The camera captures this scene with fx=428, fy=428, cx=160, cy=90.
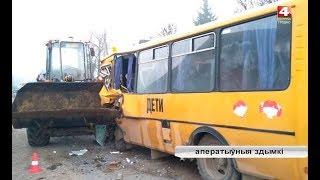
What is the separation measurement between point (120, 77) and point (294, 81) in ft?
19.3

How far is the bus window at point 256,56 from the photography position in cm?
541

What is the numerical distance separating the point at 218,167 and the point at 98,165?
295cm

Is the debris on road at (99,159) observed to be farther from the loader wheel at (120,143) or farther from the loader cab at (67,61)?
the loader cab at (67,61)

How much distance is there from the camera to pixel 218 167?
6.85 m

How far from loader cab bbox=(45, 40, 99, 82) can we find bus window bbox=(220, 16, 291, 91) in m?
8.41

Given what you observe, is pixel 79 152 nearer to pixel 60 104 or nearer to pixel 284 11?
pixel 60 104

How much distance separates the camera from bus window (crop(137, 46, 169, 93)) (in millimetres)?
8273

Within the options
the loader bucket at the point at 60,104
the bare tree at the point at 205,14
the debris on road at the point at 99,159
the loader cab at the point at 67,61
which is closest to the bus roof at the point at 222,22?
the loader bucket at the point at 60,104

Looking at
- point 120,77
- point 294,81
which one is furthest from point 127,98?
point 294,81

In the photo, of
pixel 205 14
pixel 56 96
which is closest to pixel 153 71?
pixel 56 96

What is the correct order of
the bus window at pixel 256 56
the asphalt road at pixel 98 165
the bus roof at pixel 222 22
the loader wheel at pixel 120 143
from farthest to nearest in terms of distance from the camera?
the loader wheel at pixel 120 143, the asphalt road at pixel 98 165, the bus roof at pixel 222 22, the bus window at pixel 256 56

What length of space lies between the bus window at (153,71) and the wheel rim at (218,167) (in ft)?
5.88

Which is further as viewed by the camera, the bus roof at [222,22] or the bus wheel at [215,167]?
the bus wheel at [215,167]

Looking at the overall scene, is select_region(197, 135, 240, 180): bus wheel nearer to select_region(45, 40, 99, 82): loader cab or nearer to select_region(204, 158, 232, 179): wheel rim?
select_region(204, 158, 232, 179): wheel rim
